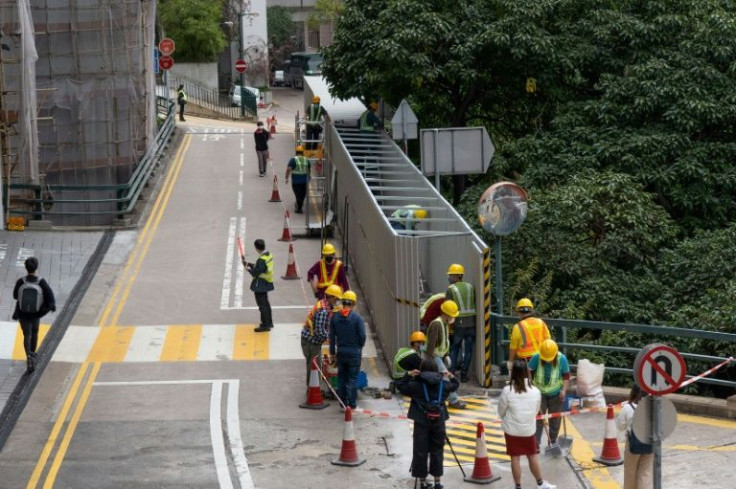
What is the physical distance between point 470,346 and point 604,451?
3580 millimetres

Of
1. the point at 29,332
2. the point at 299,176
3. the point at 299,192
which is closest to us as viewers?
the point at 29,332

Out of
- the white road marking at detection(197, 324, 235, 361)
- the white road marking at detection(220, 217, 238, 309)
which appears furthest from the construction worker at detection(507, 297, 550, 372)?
the white road marking at detection(220, 217, 238, 309)

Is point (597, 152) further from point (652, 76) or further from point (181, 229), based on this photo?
point (181, 229)

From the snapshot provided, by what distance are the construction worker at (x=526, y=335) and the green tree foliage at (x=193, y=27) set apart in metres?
55.9

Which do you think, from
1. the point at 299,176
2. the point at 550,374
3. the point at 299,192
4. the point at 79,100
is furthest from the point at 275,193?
the point at 550,374

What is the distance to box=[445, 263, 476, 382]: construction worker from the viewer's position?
710 inches

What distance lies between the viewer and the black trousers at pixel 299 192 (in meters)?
31.5

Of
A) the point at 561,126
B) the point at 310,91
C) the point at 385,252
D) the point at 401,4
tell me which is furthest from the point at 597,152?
the point at 310,91

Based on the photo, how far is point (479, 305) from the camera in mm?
18094

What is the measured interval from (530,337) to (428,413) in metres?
2.46

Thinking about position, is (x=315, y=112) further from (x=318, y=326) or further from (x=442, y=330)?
(x=442, y=330)

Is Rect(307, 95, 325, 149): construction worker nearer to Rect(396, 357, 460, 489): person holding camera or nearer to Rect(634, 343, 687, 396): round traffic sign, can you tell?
Rect(396, 357, 460, 489): person holding camera

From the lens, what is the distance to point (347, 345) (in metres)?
17.0

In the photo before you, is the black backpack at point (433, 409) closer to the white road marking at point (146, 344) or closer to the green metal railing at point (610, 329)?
the green metal railing at point (610, 329)
